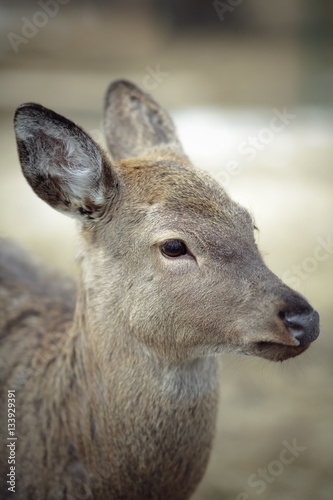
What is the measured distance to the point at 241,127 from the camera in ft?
42.4

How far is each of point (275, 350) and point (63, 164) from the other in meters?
1.57

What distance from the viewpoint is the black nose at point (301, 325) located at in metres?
2.94

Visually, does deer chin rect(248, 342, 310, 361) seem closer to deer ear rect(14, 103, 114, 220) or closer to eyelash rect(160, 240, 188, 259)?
eyelash rect(160, 240, 188, 259)

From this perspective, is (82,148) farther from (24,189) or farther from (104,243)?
(24,189)

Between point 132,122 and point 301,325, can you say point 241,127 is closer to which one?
point 132,122

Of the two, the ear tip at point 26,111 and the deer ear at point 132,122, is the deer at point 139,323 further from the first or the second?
the deer ear at point 132,122

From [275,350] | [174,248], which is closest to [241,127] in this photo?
[174,248]

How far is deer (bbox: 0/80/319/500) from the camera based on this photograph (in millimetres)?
3137

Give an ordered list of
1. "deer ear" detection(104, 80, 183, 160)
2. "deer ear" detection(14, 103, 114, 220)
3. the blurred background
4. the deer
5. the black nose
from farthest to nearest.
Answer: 1. the blurred background
2. "deer ear" detection(104, 80, 183, 160)
3. "deer ear" detection(14, 103, 114, 220)
4. the deer
5. the black nose

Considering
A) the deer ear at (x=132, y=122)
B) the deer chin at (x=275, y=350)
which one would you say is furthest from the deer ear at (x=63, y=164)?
the deer chin at (x=275, y=350)

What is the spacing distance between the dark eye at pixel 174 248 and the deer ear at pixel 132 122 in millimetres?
1254

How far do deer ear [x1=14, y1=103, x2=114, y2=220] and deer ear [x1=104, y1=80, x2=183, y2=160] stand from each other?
92cm

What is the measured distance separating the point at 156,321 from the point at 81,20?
20.1 m

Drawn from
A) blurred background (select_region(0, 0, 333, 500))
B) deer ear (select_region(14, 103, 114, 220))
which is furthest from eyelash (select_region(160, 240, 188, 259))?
blurred background (select_region(0, 0, 333, 500))
